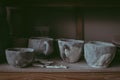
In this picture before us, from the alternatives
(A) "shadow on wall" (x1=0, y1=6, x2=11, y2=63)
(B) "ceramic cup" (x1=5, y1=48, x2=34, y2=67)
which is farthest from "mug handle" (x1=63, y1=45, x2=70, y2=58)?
(A) "shadow on wall" (x1=0, y1=6, x2=11, y2=63)

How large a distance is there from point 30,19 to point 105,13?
0.37 metres

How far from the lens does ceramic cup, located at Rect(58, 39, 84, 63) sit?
817 mm

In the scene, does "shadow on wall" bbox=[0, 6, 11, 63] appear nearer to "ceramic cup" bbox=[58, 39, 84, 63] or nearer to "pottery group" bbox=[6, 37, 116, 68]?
"pottery group" bbox=[6, 37, 116, 68]

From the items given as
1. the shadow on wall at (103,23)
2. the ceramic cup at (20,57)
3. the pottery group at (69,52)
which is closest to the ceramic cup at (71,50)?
the pottery group at (69,52)

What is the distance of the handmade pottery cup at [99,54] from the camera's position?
0.75 m

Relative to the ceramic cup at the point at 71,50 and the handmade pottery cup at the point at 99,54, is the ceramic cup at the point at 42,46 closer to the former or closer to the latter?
the ceramic cup at the point at 71,50

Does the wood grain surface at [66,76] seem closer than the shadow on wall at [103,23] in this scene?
Yes

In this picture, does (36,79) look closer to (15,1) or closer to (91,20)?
(15,1)

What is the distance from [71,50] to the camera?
817mm

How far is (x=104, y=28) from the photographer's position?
107 cm

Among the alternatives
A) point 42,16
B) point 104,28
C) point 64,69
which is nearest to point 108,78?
point 64,69

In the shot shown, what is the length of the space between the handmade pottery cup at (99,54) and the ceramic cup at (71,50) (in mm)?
41

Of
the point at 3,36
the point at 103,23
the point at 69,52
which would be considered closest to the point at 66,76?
the point at 69,52

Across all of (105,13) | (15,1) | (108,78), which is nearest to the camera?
(108,78)
